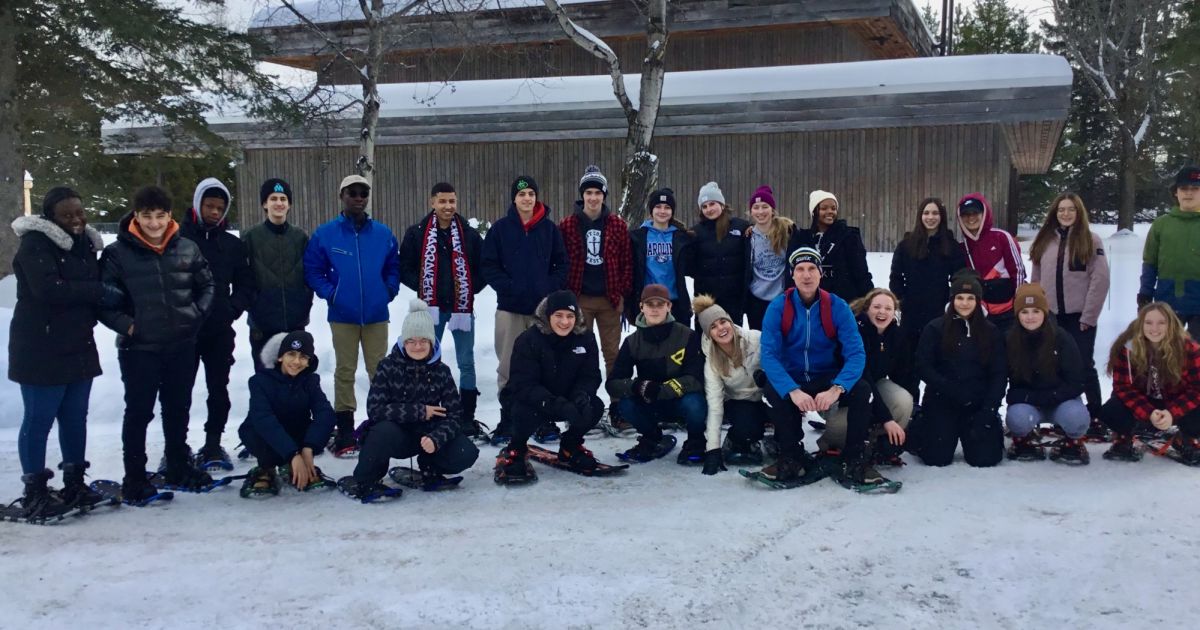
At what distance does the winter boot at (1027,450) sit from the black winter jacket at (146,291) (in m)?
5.18

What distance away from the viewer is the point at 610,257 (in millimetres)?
6656

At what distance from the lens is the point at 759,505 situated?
15.3ft

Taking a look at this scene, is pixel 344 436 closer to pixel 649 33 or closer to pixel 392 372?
pixel 392 372

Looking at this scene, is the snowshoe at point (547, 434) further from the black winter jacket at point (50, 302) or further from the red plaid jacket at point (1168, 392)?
the red plaid jacket at point (1168, 392)

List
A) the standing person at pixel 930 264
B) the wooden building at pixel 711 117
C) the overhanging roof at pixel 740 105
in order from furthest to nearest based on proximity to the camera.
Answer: the wooden building at pixel 711 117
the overhanging roof at pixel 740 105
the standing person at pixel 930 264

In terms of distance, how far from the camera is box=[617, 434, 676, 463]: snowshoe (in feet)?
18.9

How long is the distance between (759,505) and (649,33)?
650 centimetres

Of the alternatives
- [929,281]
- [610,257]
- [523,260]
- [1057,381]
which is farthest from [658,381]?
[1057,381]

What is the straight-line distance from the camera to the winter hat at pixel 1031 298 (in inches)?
223

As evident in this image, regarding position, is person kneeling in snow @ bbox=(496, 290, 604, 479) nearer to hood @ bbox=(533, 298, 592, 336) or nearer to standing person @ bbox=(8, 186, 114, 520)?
hood @ bbox=(533, 298, 592, 336)

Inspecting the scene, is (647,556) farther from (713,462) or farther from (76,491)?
(76,491)

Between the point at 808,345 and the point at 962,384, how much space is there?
1.03m

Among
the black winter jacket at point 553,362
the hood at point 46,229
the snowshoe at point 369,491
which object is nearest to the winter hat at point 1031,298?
the black winter jacket at point 553,362

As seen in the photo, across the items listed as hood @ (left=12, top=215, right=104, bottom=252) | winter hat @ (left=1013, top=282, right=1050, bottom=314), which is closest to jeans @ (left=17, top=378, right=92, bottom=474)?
hood @ (left=12, top=215, right=104, bottom=252)
